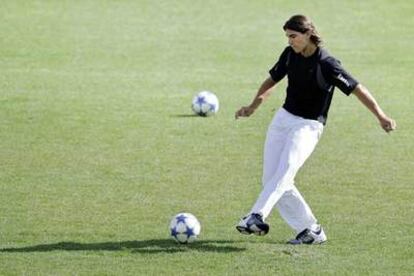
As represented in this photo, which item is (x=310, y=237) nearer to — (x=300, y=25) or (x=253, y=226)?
(x=253, y=226)

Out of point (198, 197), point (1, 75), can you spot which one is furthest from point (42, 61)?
point (198, 197)

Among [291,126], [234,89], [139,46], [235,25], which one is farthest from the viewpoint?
[235,25]

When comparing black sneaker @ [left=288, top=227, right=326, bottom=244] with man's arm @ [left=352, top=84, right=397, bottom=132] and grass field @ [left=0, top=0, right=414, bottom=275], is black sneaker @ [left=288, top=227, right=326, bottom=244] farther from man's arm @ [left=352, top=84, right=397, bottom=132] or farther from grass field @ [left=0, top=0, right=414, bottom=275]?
man's arm @ [left=352, top=84, right=397, bottom=132]

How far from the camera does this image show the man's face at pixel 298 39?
524 inches

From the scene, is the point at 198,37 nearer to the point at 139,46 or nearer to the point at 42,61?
the point at 139,46

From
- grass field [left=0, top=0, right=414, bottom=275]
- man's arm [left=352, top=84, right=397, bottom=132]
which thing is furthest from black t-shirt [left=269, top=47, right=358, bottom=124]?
grass field [left=0, top=0, right=414, bottom=275]

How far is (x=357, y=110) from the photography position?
79.0 feet

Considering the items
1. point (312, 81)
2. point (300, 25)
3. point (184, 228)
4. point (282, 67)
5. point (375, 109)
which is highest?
point (300, 25)

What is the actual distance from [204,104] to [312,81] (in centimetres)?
950

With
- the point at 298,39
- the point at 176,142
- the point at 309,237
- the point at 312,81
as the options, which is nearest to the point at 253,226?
the point at 309,237

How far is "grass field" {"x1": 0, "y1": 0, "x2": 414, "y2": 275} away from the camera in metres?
13.4

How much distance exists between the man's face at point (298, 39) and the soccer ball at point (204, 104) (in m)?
9.53

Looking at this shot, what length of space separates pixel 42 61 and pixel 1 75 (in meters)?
2.07

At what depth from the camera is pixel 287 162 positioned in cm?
1352
